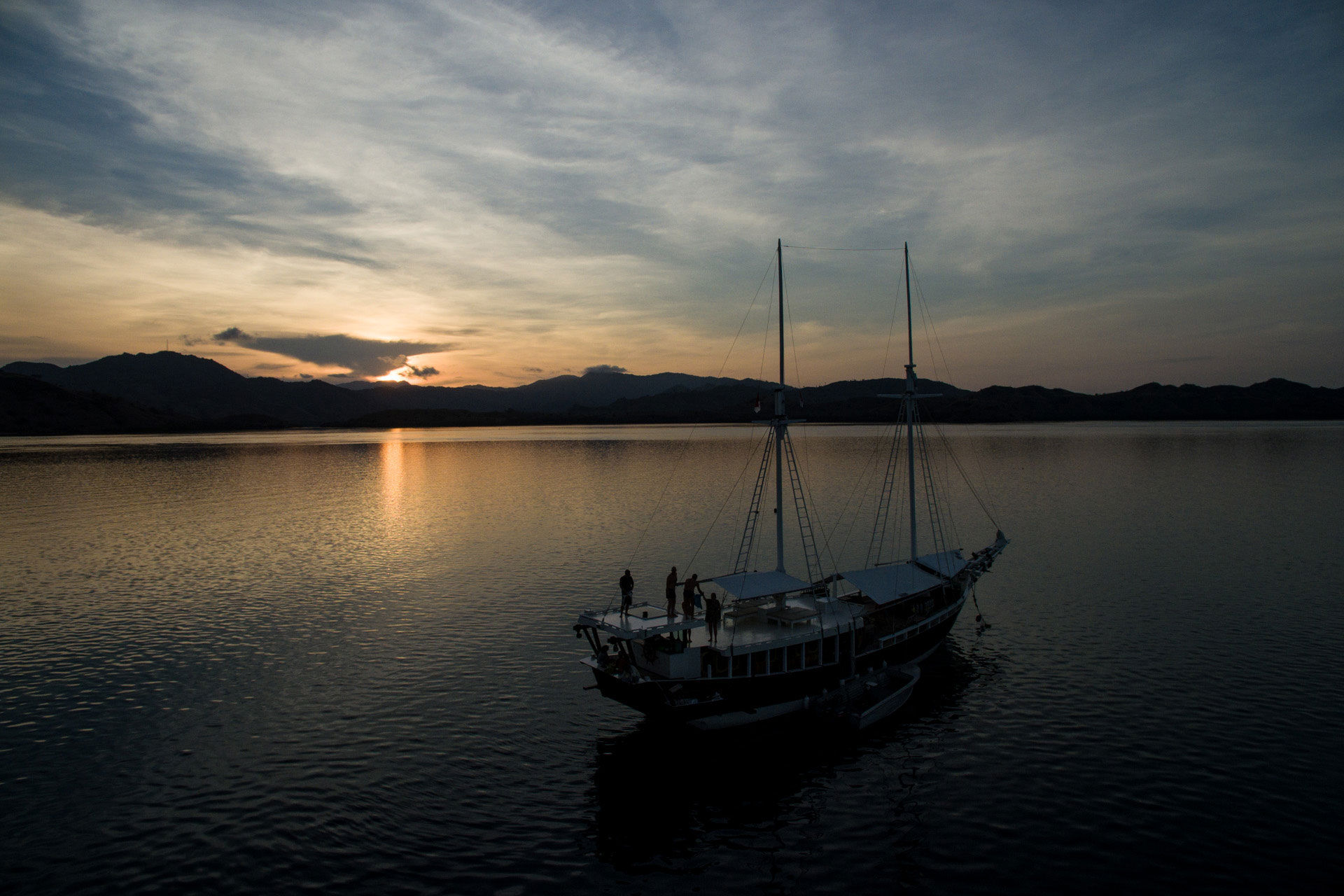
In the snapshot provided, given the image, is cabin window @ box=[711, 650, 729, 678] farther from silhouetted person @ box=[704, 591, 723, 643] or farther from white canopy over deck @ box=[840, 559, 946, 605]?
white canopy over deck @ box=[840, 559, 946, 605]

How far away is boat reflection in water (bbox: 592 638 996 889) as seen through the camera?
78.6 feet

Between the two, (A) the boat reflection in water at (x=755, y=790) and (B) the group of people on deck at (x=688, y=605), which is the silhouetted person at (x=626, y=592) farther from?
(A) the boat reflection in water at (x=755, y=790)

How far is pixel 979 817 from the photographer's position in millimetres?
25484

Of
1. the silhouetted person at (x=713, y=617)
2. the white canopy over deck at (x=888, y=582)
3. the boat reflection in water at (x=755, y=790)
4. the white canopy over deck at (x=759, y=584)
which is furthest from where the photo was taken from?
the white canopy over deck at (x=888, y=582)

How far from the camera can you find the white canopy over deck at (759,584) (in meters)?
35.9

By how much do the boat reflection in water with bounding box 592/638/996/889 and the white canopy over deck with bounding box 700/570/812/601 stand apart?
623 cm

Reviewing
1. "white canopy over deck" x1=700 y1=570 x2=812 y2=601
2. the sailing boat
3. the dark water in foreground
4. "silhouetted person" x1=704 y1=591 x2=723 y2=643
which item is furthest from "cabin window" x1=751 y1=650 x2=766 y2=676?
"white canopy over deck" x1=700 y1=570 x2=812 y2=601

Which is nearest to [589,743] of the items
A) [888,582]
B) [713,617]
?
[713,617]

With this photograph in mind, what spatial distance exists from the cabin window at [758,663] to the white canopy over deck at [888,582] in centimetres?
942

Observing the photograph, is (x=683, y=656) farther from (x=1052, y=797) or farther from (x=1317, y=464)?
(x=1317, y=464)

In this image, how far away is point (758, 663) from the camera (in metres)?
32.2

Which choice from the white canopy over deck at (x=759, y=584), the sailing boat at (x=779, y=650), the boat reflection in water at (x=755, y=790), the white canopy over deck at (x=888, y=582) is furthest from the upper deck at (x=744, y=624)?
the boat reflection in water at (x=755, y=790)

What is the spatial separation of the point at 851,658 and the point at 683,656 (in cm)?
931

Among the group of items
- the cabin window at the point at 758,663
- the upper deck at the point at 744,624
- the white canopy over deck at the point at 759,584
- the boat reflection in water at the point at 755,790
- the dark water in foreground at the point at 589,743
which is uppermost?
the white canopy over deck at the point at 759,584
